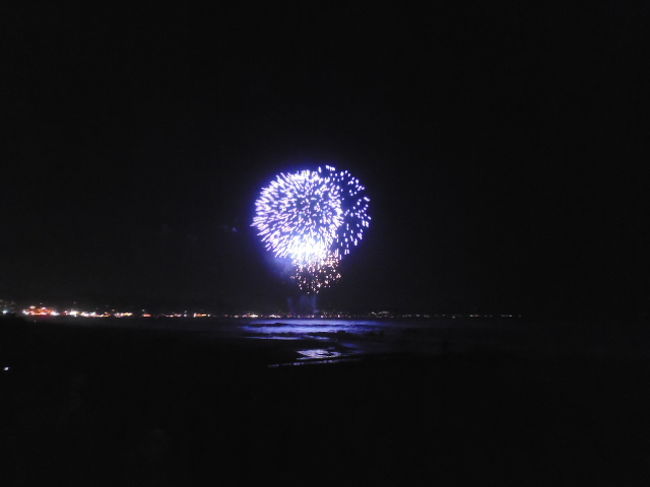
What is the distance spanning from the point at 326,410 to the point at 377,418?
1089mm

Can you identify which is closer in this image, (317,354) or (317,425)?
(317,425)

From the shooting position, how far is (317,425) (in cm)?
988

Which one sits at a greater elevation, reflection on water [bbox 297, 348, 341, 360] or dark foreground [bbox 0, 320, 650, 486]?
reflection on water [bbox 297, 348, 341, 360]

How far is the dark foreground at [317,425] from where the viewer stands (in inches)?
300

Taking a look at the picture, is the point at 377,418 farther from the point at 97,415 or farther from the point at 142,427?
the point at 97,415

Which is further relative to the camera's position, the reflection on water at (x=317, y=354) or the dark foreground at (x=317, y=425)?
the reflection on water at (x=317, y=354)

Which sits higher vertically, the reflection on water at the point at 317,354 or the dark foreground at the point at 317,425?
the reflection on water at the point at 317,354

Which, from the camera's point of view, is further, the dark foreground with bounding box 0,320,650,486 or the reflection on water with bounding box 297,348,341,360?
the reflection on water with bounding box 297,348,341,360

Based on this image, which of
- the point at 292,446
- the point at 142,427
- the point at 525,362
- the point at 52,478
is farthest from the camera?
the point at 525,362

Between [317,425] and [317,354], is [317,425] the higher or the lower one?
the lower one

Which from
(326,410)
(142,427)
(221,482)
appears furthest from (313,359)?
(221,482)

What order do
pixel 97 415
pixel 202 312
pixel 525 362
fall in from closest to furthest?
1. pixel 97 415
2. pixel 525 362
3. pixel 202 312

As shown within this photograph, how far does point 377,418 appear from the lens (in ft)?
33.9

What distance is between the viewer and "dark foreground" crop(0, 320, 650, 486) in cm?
761
